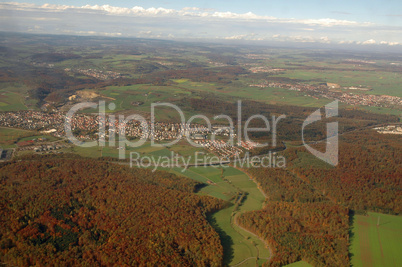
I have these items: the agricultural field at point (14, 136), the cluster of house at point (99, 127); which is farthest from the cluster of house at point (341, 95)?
the agricultural field at point (14, 136)

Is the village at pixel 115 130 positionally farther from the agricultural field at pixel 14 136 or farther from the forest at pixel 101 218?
the forest at pixel 101 218

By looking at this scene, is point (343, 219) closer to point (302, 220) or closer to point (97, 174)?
point (302, 220)

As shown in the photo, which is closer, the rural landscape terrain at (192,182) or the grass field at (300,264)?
the grass field at (300,264)

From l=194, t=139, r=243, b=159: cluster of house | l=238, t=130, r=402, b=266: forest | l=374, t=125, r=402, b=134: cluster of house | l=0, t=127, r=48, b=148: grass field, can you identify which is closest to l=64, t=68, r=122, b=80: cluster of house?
l=0, t=127, r=48, b=148: grass field

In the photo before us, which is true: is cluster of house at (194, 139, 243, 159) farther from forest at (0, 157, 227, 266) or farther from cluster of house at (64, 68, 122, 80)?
cluster of house at (64, 68, 122, 80)

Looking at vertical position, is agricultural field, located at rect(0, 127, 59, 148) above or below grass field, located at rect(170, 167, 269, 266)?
above

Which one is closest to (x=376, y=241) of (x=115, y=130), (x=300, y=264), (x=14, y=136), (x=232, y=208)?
(x=300, y=264)
